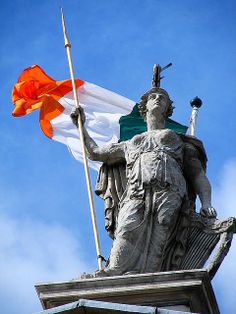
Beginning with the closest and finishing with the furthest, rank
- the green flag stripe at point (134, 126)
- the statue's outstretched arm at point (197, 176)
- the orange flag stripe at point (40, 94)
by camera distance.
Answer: the statue's outstretched arm at point (197, 176)
the green flag stripe at point (134, 126)
the orange flag stripe at point (40, 94)

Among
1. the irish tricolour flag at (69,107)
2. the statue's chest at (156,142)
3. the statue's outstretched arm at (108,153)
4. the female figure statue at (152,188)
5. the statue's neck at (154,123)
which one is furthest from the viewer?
the irish tricolour flag at (69,107)

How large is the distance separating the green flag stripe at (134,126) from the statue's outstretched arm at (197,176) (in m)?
4.45

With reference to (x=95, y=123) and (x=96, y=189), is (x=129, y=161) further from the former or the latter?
(x=95, y=123)

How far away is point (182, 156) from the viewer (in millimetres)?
18078

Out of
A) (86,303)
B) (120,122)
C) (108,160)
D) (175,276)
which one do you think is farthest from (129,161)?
(120,122)

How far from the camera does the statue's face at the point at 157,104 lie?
18.6 m

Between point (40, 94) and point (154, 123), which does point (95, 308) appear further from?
point (40, 94)

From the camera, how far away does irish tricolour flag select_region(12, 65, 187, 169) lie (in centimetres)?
2422

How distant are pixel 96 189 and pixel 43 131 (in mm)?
6482

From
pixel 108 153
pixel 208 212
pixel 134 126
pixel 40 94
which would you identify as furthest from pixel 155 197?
pixel 40 94

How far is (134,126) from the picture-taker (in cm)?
2341

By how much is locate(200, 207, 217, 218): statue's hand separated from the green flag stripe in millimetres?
5403

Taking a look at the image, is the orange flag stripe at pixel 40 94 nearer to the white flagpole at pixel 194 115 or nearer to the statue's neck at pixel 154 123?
the white flagpole at pixel 194 115

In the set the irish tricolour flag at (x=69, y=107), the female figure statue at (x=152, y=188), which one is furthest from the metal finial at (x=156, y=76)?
the irish tricolour flag at (x=69, y=107)
